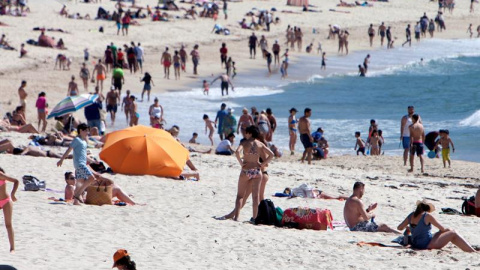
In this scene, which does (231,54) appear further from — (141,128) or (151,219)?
(151,219)

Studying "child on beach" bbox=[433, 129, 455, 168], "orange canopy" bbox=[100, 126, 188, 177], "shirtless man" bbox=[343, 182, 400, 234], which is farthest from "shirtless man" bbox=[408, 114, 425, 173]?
"shirtless man" bbox=[343, 182, 400, 234]

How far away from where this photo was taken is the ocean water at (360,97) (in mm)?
22484

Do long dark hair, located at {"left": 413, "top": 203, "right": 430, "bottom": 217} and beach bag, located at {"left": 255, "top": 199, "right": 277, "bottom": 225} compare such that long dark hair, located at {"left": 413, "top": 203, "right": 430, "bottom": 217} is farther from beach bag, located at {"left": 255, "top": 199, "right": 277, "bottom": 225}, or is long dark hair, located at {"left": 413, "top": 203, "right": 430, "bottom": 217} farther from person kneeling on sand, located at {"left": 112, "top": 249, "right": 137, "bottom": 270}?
person kneeling on sand, located at {"left": 112, "top": 249, "right": 137, "bottom": 270}

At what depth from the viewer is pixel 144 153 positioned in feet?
42.1

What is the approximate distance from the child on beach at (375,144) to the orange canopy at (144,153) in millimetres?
6378

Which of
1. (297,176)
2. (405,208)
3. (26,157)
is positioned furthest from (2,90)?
(405,208)

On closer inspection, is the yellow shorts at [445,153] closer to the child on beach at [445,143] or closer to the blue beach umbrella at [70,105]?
the child on beach at [445,143]

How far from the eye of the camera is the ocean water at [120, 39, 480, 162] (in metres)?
22.5

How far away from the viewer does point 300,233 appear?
9.63 m

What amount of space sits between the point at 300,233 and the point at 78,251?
2.68 metres

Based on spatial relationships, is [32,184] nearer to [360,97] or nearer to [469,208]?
[469,208]

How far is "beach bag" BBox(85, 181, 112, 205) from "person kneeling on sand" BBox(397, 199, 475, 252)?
3711 millimetres

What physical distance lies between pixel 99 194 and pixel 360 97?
67.5ft

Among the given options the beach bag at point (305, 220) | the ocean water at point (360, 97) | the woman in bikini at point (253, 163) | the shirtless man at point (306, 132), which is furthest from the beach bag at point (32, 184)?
the ocean water at point (360, 97)
